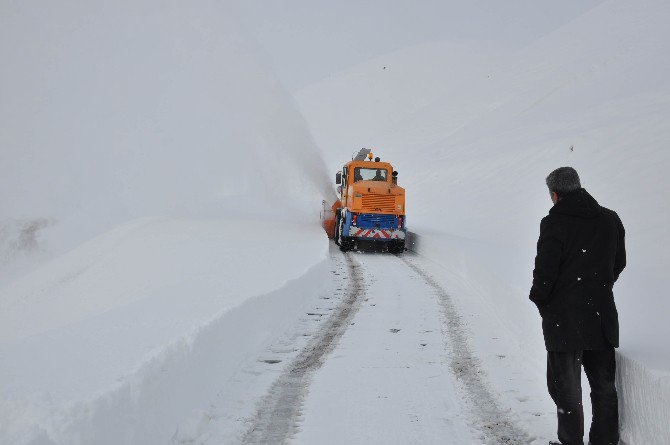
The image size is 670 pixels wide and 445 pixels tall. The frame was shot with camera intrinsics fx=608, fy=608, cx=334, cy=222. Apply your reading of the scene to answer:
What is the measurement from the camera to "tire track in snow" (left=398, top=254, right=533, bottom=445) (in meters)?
4.56

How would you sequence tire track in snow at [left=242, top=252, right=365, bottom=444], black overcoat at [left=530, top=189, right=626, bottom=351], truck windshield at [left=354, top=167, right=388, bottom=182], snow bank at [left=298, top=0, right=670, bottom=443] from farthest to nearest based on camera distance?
truck windshield at [left=354, top=167, right=388, bottom=182] → snow bank at [left=298, top=0, right=670, bottom=443] → tire track in snow at [left=242, top=252, right=365, bottom=444] → black overcoat at [left=530, top=189, right=626, bottom=351]

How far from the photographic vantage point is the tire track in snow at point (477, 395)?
4.56m

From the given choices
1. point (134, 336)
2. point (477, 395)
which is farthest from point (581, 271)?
point (134, 336)

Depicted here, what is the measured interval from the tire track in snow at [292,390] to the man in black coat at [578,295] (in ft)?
6.62

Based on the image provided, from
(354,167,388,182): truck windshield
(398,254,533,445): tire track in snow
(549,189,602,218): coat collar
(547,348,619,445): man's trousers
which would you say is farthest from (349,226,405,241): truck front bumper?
(549,189,602,218): coat collar

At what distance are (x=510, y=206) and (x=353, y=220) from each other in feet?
47.9

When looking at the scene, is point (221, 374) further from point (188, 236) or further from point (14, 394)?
point (188, 236)

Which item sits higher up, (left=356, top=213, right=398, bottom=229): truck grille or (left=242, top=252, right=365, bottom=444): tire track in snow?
(left=356, top=213, right=398, bottom=229): truck grille

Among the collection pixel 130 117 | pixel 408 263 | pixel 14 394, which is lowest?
pixel 408 263

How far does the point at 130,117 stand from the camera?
117 feet

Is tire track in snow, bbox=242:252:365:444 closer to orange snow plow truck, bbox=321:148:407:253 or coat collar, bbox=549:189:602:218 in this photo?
coat collar, bbox=549:189:602:218

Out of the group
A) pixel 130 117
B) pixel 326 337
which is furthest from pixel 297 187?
pixel 326 337

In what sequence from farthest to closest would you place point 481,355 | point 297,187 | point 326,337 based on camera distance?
1. point 297,187
2. point 326,337
3. point 481,355

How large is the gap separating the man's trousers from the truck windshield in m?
15.9
